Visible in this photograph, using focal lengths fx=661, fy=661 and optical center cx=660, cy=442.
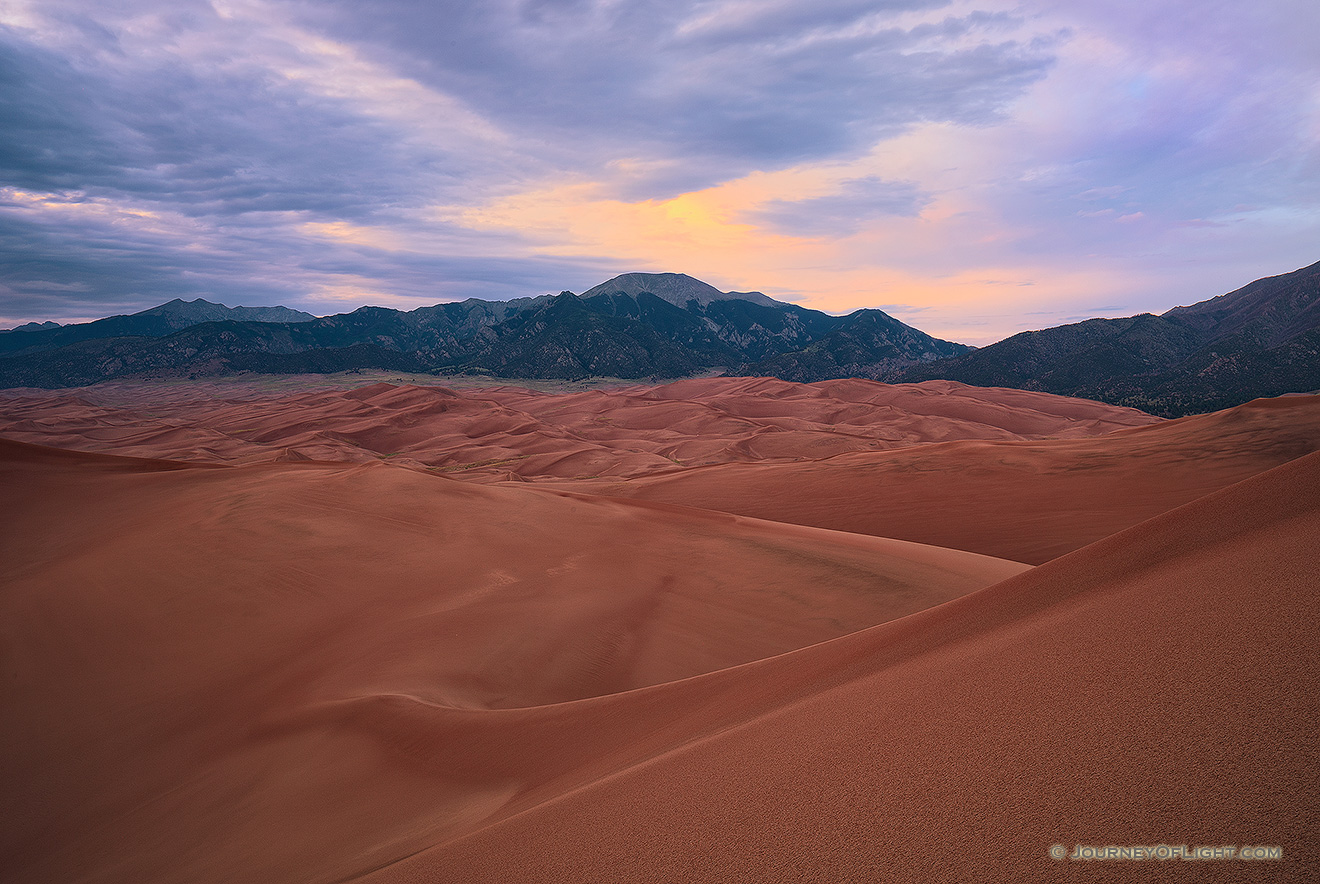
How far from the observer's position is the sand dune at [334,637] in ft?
16.9

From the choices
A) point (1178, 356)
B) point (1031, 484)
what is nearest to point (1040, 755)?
point (1031, 484)

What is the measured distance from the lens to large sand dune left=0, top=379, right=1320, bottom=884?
83.7 inches

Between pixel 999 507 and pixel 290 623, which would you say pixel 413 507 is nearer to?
pixel 290 623

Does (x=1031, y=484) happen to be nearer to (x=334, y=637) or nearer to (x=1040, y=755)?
(x=334, y=637)

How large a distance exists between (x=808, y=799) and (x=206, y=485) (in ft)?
52.4

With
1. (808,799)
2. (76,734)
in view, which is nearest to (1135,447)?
(808,799)

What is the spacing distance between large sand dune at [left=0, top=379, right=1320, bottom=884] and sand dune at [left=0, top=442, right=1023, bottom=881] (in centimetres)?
5

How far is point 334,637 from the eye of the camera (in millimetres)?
8930

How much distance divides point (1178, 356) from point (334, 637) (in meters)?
177

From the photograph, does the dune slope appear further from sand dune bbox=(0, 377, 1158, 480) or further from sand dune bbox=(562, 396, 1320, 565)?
sand dune bbox=(0, 377, 1158, 480)

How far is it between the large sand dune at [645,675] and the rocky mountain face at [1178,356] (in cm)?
9077

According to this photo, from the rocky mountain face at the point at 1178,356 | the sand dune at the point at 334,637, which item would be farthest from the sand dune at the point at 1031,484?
the rocky mountain face at the point at 1178,356

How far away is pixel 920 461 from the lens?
2283cm

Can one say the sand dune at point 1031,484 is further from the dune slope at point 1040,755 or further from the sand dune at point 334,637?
the dune slope at point 1040,755
